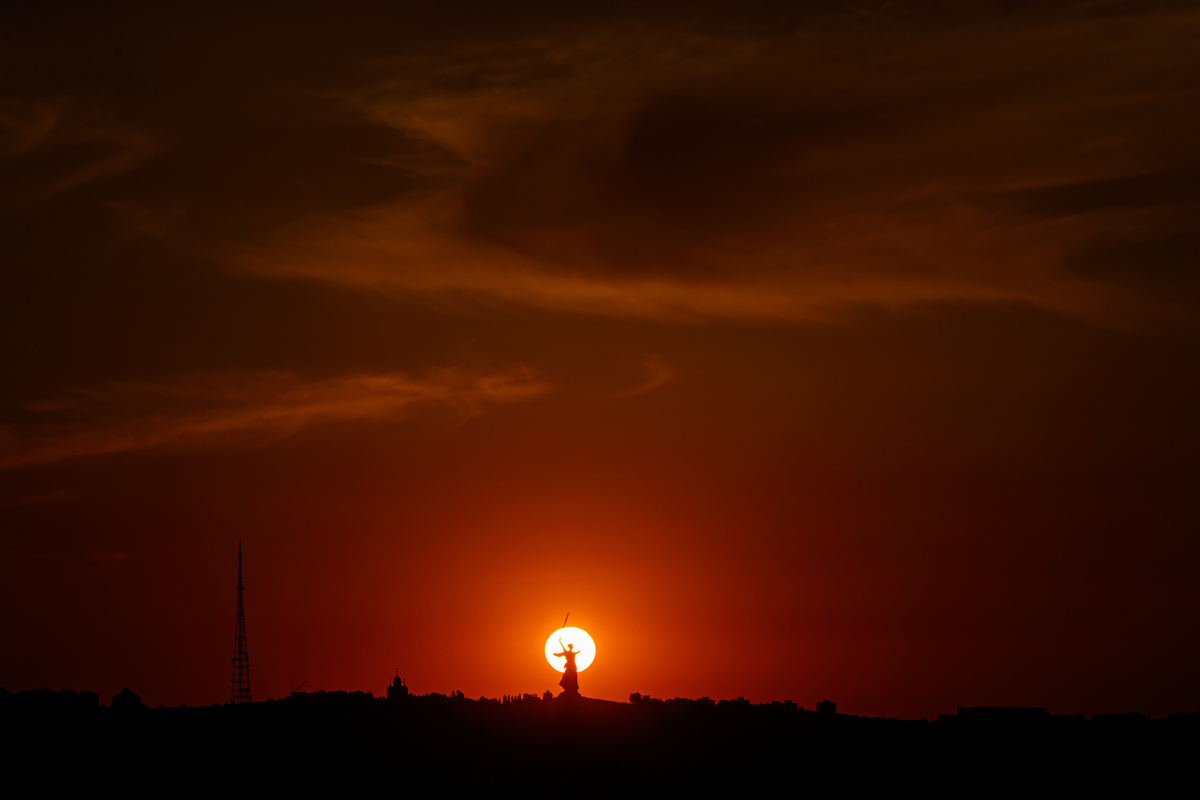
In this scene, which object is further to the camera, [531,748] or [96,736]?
[531,748]

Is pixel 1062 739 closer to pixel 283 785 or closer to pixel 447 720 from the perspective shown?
pixel 447 720

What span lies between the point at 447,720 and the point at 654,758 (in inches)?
914

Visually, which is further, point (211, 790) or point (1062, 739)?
point (1062, 739)

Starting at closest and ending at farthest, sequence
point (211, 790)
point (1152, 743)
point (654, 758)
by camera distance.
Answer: point (211, 790) → point (1152, 743) → point (654, 758)

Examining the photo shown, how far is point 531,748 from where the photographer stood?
150 meters

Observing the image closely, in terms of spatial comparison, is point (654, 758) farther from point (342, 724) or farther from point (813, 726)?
point (342, 724)

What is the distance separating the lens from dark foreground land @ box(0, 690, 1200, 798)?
129 m

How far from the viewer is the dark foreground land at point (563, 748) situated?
129375 millimetres

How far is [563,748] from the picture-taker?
14812cm

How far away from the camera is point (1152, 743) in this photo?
135500 millimetres

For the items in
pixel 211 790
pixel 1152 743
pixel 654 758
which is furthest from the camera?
pixel 654 758

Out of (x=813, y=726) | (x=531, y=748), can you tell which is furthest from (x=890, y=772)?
(x=531, y=748)

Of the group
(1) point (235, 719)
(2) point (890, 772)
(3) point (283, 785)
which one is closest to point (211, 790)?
(3) point (283, 785)

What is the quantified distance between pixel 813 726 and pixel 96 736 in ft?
239
